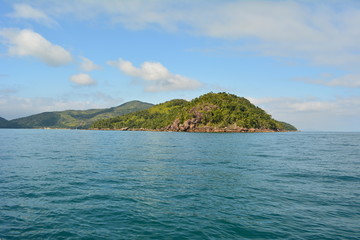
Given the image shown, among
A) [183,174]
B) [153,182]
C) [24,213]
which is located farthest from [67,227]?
[183,174]

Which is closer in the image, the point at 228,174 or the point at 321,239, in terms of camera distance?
the point at 321,239

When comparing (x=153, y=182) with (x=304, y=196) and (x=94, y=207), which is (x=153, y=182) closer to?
(x=94, y=207)

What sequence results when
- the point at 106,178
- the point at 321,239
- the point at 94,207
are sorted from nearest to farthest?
the point at 321,239 < the point at 94,207 < the point at 106,178

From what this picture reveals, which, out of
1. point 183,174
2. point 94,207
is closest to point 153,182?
point 183,174

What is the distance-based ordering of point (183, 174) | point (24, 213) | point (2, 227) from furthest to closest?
1. point (183, 174)
2. point (24, 213)
3. point (2, 227)

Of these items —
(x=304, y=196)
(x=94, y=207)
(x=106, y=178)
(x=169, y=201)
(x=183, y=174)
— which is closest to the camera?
(x=94, y=207)

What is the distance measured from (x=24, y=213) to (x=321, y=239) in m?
22.3

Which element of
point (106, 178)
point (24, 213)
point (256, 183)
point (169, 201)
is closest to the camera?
point (24, 213)

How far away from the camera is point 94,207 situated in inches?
774

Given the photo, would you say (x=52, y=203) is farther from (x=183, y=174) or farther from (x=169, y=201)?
(x=183, y=174)

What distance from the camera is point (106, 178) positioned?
1204 inches

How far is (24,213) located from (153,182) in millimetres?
13877

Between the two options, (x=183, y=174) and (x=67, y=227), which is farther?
(x=183, y=174)

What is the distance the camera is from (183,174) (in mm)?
33531
